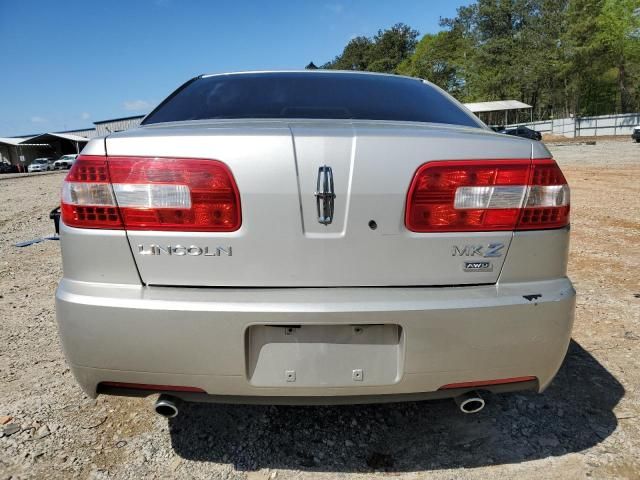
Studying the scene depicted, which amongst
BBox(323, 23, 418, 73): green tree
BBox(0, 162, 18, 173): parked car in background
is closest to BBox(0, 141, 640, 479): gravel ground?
BBox(0, 162, 18, 173): parked car in background

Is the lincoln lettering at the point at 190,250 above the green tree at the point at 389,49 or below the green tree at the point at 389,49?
below

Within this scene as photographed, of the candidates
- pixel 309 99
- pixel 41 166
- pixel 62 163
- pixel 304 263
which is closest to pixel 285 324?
pixel 304 263

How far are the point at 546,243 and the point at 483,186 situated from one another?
1.02 ft

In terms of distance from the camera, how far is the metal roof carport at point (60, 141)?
1988 inches

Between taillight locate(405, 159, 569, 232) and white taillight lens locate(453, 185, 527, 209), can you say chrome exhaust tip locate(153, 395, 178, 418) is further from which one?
white taillight lens locate(453, 185, 527, 209)

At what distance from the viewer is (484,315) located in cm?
145

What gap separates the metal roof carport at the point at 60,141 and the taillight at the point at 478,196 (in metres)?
55.2

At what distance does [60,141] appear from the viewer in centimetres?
5306

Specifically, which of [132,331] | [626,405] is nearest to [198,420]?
[132,331]

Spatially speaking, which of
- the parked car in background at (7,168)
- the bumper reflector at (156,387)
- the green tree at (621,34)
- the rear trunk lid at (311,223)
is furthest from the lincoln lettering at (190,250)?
the parked car in background at (7,168)

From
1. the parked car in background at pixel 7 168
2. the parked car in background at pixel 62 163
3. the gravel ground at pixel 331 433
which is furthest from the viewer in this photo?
the parked car in background at pixel 7 168

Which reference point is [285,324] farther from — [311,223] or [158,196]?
[158,196]

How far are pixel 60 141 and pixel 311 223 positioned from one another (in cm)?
6133

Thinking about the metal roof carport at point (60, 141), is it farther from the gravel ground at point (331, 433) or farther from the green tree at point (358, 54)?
the gravel ground at point (331, 433)
